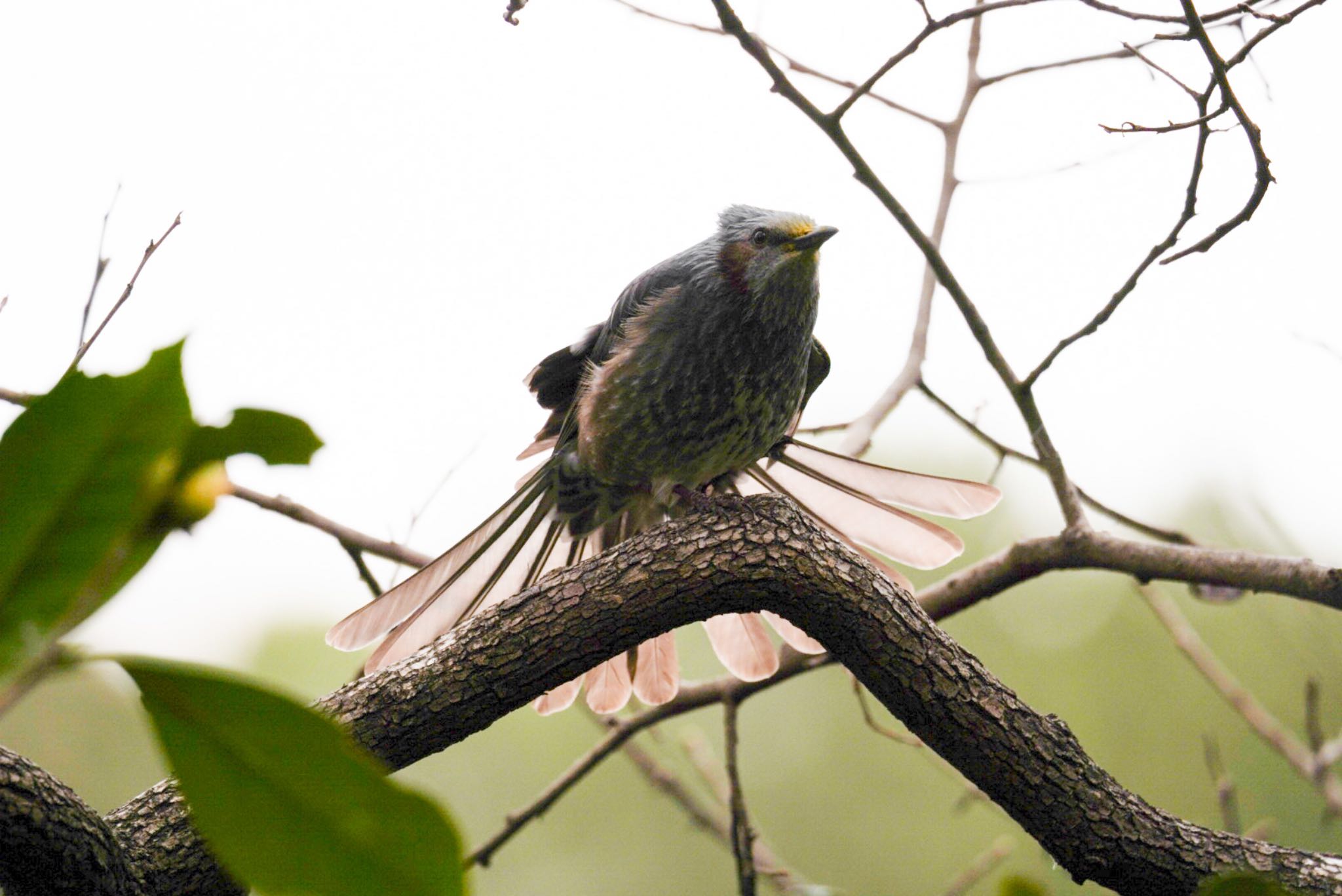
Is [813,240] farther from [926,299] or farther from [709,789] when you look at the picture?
[709,789]

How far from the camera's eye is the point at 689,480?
3.31 meters

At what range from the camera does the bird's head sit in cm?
319

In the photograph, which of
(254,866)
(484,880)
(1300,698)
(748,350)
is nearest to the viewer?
(254,866)

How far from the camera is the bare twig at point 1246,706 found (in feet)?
11.8

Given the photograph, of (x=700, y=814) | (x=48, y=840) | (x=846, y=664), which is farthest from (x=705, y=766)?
(x=48, y=840)

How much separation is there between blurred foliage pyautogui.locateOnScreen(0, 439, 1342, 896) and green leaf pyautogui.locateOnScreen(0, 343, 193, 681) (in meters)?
5.96

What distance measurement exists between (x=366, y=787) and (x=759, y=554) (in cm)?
161

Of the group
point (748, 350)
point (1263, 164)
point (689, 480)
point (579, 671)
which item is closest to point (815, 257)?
point (748, 350)

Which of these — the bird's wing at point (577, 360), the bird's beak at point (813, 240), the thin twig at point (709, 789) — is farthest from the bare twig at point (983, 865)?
the bird's beak at point (813, 240)

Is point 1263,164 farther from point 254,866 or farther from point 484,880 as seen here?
point 484,880

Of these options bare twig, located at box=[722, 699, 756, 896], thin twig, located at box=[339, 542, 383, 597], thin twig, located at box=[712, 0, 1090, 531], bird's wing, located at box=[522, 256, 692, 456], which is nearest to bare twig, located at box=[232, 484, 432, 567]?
thin twig, located at box=[339, 542, 383, 597]

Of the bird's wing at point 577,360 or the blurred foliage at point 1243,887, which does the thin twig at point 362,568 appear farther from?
the blurred foliage at point 1243,887

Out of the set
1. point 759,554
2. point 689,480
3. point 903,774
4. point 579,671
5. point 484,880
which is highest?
point 689,480

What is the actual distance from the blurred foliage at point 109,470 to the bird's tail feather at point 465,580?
7.09 feet
